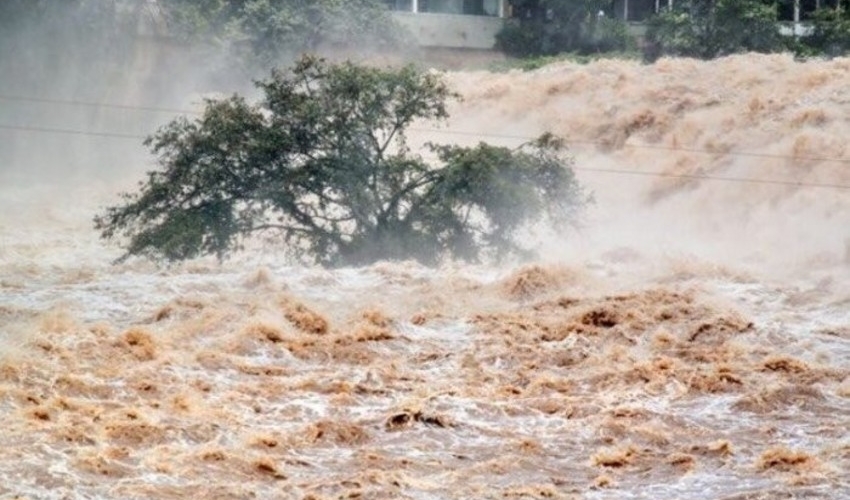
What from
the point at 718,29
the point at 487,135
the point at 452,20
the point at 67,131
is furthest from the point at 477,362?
the point at 452,20

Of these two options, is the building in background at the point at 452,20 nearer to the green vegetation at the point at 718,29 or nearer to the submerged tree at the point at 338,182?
the green vegetation at the point at 718,29

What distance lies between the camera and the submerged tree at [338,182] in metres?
33.5

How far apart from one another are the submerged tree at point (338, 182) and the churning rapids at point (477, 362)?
111 centimetres

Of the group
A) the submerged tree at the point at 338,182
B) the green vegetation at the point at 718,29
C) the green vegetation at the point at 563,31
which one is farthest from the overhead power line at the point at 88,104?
the submerged tree at the point at 338,182

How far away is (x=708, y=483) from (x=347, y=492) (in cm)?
376

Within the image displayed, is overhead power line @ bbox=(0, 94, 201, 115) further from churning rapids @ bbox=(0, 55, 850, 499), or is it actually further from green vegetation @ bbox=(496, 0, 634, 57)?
churning rapids @ bbox=(0, 55, 850, 499)

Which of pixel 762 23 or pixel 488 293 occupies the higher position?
pixel 762 23

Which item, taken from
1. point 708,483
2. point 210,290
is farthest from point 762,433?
point 210,290

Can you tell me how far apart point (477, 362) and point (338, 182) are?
10.4m

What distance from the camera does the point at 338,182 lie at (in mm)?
34031

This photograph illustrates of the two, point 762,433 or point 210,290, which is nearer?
point 762,433

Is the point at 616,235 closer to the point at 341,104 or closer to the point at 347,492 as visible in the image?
the point at 341,104

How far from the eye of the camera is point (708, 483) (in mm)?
18859

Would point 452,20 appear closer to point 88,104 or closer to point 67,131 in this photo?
point 88,104
